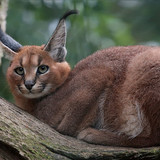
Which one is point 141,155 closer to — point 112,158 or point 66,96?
point 112,158

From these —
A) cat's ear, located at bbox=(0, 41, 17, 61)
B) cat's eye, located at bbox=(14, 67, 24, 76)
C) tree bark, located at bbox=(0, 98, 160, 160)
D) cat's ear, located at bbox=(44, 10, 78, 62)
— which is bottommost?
tree bark, located at bbox=(0, 98, 160, 160)

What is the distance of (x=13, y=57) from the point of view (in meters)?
8.87

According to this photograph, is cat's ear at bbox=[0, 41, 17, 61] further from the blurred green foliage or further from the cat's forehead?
the blurred green foliage

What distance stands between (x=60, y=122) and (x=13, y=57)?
1.54 m

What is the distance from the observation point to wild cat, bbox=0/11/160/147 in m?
7.84

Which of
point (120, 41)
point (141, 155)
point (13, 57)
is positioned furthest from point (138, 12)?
point (141, 155)

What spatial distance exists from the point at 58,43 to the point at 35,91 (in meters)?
1.02

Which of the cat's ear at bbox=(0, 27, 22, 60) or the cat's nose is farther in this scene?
the cat's ear at bbox=(0, 27, 22, 60)

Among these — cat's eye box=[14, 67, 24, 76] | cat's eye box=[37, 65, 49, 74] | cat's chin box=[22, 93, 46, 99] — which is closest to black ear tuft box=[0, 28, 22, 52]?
cat's eye box=[14, 67, 24, 76]

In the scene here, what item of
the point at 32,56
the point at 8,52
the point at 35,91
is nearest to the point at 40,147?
the point at 35,91

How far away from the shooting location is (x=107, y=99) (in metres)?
8.24

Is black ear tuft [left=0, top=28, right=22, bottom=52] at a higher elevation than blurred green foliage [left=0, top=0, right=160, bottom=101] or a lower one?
lower

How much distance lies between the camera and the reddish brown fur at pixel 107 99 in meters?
7.79

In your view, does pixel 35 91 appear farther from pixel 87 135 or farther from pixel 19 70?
pixel 87 135
